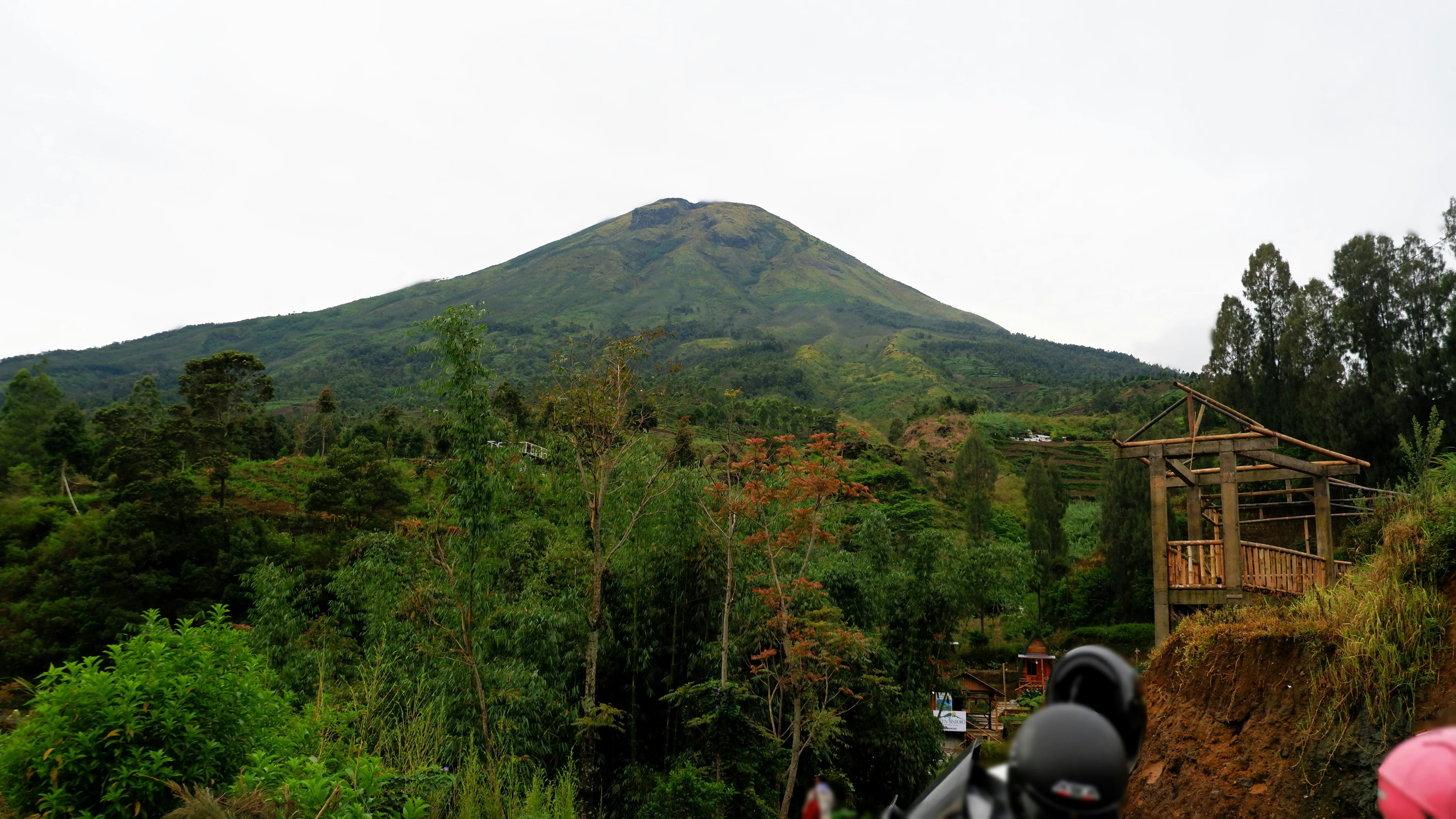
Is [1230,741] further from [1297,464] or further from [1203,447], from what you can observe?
[1297,464]

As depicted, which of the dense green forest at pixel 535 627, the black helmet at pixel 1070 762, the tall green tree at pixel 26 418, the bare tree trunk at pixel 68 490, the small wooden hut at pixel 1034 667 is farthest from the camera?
the tall green tree at pixel 26 418

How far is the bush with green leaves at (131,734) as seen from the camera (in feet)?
11.8

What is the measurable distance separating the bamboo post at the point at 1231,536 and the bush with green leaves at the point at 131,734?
27.7ft

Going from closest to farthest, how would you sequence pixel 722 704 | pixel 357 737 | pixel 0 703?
1. pixel 357 737
2. pixel 722 704
3. pixel 0 703

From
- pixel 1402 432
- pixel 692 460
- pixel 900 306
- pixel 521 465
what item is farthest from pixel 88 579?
pixel 900 306

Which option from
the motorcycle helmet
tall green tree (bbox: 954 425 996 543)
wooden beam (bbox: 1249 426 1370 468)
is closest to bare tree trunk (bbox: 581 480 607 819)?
wooden beam (bbox: 1249 426 1370 468)

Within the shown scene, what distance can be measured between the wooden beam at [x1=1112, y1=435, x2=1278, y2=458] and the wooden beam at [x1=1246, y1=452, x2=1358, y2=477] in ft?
0.30

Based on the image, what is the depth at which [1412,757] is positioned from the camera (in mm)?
1021

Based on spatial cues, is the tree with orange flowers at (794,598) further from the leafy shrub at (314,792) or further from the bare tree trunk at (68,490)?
the bare tree trunk at (68,490)

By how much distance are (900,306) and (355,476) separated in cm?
13585

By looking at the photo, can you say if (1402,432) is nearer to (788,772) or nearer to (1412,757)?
(788,772)

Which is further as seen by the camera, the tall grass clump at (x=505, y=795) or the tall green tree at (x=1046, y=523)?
the tall green tree at (x=1046, y=523)

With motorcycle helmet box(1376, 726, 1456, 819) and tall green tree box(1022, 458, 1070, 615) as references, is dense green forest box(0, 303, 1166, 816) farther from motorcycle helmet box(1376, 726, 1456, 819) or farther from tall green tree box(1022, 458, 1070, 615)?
tall green tree box(1022, 458, 1070, 615)

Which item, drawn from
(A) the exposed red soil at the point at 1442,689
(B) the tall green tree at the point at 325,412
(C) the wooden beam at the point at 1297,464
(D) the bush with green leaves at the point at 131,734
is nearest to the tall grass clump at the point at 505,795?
(D) the bush with green leaves at the point at 131,734
